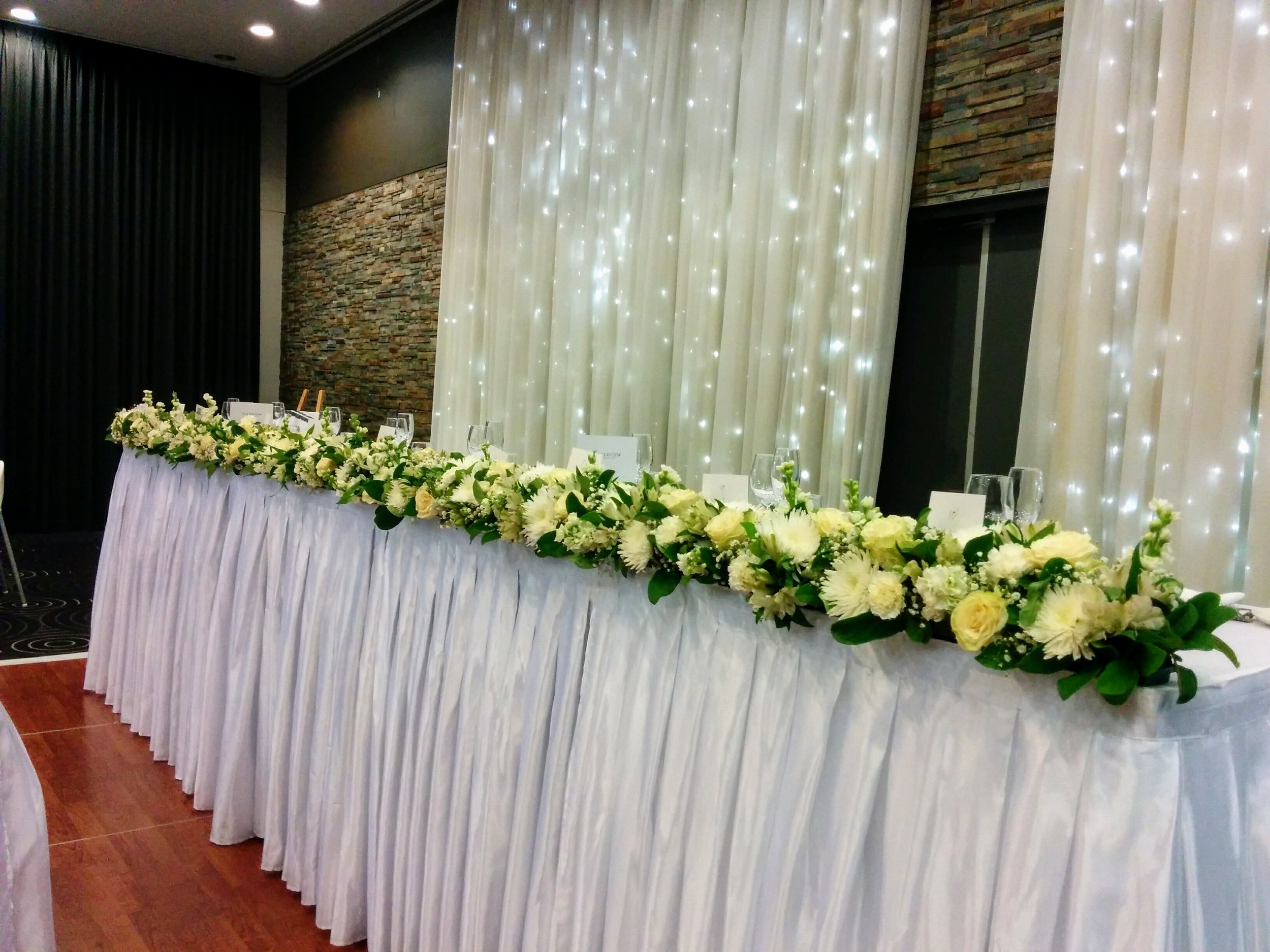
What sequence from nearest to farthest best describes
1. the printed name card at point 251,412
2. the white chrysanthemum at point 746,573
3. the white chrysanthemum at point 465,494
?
the white chrysanthemum at point 746,573
the white chrysanthemum at point 465,494
the printed name card at point 251,412

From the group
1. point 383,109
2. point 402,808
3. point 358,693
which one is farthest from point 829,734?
point 383,109

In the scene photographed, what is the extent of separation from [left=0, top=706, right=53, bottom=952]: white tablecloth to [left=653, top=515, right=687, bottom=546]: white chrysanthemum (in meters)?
0.86

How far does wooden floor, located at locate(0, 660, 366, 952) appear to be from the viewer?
7.19ft

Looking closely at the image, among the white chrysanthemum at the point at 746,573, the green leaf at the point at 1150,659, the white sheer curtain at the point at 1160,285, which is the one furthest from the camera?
the white sheer curtain at the point at 1160,285

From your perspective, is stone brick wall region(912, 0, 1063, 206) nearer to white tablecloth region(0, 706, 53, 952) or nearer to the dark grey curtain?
white tablecloth region(0, 706, 53, 952)

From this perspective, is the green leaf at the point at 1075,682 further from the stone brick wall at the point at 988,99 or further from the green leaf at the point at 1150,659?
the stone brick wall at the point at 988,99

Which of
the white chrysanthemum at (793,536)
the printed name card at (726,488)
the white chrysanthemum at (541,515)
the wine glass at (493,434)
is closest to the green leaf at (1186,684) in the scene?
the white chrysanthemum at (793,536)

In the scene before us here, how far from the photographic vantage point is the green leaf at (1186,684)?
3.01ft

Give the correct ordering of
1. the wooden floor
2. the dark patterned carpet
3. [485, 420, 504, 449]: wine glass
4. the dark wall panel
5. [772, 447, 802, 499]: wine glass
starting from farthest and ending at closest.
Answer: the dark wall panel → the dark patterned carpet → [485, 420, 504, 449]: wine glass → the wooden floor → [772, 447, 802, 499]: wine glass

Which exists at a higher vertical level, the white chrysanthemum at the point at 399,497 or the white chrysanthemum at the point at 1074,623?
the white chrysanthemum at the point at 1074,623

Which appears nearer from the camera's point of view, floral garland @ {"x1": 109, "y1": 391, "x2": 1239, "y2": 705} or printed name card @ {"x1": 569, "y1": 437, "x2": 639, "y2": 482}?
floral garland @ {"x1": 109, "y1": 391, "x2": 1239, "y2": 705}

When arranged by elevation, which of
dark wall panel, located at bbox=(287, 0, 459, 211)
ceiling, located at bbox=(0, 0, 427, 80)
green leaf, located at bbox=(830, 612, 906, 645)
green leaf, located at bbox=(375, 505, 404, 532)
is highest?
ceiling, located at bbox=(0, 0, 427, 80)

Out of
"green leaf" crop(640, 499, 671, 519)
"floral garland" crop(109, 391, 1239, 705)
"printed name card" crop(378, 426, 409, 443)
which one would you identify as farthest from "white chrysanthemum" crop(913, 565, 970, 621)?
"printed name card" crop(378, 426, 409, 443)

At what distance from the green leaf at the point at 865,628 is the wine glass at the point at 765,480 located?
1.44 feet
